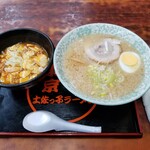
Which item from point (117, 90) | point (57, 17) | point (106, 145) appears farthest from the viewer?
point (57, 17)

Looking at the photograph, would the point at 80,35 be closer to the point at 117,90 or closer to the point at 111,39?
the point at 111,39

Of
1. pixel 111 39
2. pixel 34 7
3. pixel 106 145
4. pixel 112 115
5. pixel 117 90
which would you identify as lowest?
pixel 106 145

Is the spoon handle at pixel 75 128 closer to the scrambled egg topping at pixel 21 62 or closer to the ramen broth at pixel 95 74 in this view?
the ramen broth at pixel 95 74

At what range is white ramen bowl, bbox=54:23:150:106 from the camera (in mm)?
955

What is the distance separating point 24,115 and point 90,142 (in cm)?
32

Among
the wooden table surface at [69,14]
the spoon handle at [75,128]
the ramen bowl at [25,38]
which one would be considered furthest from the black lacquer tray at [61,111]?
the wooden table surface at [69,14]

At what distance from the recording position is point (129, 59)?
Result: 3.67 ft

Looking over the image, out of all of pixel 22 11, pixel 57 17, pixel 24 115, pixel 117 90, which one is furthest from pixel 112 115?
pixel 22 11

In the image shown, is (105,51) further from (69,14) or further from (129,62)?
(69,14)

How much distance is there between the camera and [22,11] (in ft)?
5.00

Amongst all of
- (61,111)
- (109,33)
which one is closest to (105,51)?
(109,33)

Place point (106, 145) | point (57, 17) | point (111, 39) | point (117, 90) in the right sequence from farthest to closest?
1. point (57, 17)
2. point (111, 39)
3. point (117, 90)
4. point (106, 145)

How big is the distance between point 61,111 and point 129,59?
0.41 metres

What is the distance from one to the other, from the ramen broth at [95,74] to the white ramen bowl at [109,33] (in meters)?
0.02
